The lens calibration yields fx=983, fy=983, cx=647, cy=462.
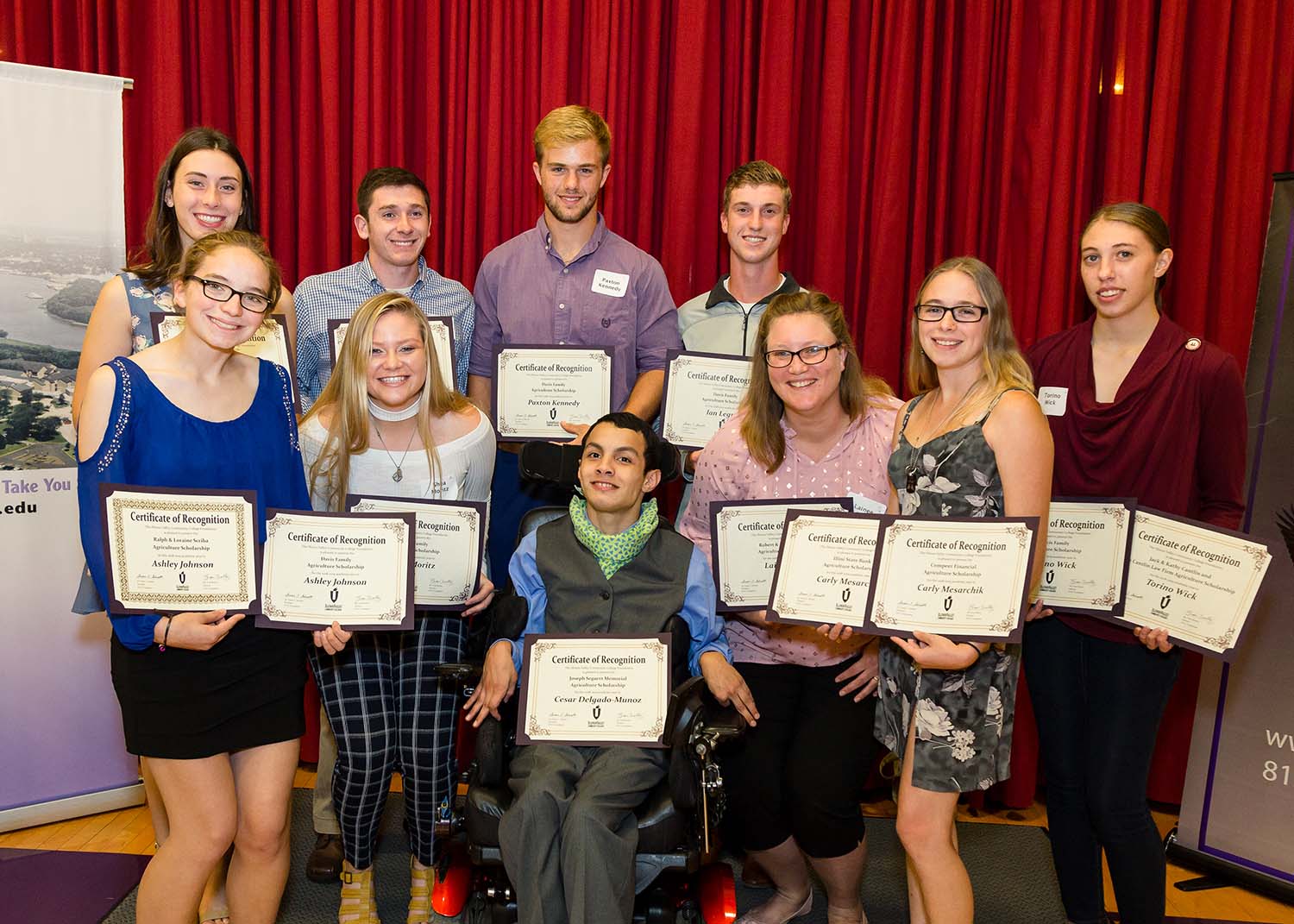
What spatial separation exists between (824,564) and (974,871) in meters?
1.98

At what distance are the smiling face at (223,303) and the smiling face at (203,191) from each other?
32.0 inches

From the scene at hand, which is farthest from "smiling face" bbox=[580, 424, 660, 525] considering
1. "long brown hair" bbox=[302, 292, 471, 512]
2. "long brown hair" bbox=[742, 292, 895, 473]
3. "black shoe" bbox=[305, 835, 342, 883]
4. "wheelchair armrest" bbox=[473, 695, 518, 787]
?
"black shoe" bbox=[305, 835, 342, 883]

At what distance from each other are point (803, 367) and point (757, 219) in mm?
877

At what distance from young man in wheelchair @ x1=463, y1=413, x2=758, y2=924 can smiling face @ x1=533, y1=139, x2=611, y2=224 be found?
100 cm

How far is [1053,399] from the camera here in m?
3.09

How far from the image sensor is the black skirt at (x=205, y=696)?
2502mm

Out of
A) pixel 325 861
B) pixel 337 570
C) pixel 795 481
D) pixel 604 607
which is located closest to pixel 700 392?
pixel 795 481

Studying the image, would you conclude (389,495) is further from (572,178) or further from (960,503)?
(960,503)

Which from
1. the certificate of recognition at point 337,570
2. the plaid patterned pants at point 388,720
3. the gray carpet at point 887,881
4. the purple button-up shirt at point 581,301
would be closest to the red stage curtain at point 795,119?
the gray carpet at point 887,881

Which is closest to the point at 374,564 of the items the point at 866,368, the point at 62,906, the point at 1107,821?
the point at 62,906

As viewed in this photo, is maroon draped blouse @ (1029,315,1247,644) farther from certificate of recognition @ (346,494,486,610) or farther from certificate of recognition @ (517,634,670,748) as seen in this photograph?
certificate of recognition @ (346,494,486,610)

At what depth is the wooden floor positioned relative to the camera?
360cm

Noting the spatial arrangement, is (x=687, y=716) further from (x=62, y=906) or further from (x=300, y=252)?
(x=300, y=252)

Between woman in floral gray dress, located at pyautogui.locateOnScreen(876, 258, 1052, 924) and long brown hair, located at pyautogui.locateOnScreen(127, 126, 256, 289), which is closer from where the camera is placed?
woman in floral gray dress, located at pyautogui.locateOnScreen(876, 258, 1052, 924)
